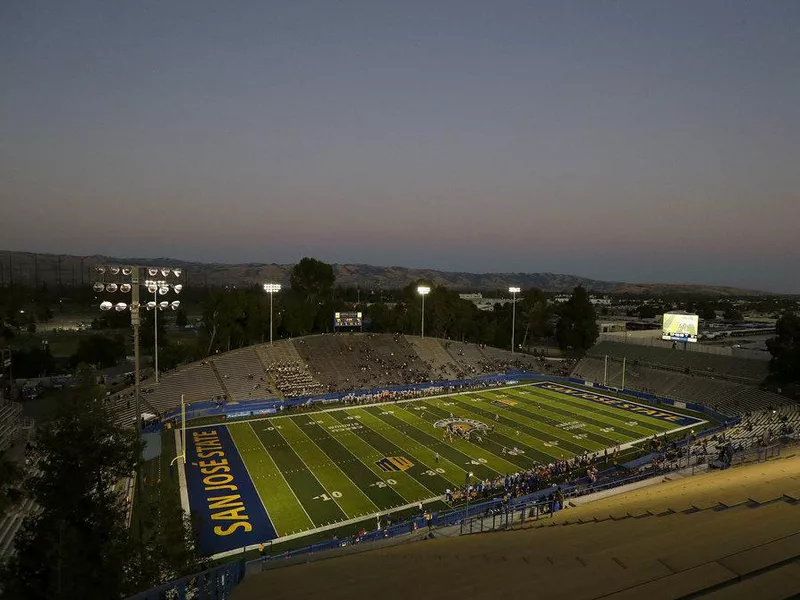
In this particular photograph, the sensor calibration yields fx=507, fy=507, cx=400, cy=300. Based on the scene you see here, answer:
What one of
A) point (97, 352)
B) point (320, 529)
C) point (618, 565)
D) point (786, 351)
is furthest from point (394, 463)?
point (97, 352)

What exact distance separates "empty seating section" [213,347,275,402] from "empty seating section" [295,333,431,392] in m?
5.20

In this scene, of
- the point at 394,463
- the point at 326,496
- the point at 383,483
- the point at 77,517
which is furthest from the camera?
the point at 394,463

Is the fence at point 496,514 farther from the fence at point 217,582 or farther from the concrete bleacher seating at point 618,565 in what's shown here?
the concrete bleacher seating at point 618,565

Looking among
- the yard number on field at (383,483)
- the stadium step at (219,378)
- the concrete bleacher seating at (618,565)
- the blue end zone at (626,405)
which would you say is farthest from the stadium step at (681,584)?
the stadium step at (219,378)

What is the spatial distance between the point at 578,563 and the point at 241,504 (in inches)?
840

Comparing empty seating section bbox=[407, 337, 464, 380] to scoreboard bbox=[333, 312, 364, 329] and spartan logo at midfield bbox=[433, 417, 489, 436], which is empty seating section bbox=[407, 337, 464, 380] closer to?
scoreboard bbox=[333, 312, 364, 329]

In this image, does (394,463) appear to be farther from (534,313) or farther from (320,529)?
(534,313)

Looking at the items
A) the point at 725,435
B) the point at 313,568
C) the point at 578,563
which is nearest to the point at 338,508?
the point at 313,568

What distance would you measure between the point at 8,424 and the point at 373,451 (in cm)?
1882

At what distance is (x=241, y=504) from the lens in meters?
23.0

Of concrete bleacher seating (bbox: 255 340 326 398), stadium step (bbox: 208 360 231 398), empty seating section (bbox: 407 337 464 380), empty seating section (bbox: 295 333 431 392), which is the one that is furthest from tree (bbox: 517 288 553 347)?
stadium step (bbox: 208 360 231 398)

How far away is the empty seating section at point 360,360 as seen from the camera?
48.8 m

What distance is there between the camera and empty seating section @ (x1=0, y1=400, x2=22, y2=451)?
888 inches

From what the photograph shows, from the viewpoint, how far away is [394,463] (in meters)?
28.5
